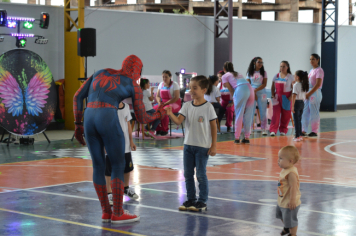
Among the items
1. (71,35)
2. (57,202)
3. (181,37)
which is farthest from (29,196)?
(181,37)

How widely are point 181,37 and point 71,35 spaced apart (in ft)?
15.6

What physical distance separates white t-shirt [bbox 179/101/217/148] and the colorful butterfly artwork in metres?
7.61

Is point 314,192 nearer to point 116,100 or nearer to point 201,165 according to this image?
point 201,165

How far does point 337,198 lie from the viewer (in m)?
6.32

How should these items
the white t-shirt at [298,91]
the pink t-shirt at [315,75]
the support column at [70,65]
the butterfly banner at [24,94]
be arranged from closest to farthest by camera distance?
1. the butterfly banner at [24,94]
2. the white t-shirt at [298,91]
3. the pink t-shirt at [315,75]
4. the support column at [70,65]

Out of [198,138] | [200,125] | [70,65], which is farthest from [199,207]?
[70,65]

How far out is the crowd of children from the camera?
14.6ft

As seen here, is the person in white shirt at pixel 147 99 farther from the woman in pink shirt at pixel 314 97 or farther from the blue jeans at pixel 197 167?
the blue jeans at pixel 197 167

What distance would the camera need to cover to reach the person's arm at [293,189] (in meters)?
4.31

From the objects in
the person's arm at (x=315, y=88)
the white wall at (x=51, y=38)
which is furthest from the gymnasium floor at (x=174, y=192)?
the white wall at (x=51, y=38)

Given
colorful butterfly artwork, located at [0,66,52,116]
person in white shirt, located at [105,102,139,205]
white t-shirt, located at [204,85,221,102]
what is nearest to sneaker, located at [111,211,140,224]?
person in white shirt, located at [105,102,139,205]

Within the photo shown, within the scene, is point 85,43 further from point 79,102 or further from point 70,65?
point 79,102

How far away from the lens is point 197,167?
561 centimetres

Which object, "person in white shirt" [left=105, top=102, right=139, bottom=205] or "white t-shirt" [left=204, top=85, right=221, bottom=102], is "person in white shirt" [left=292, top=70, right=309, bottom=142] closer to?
"white t-shirt" [left=204, top=85, right=221, bottom=102]
